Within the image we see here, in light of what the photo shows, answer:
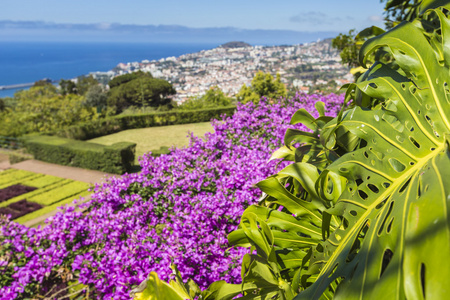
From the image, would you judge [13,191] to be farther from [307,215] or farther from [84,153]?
[307,215]

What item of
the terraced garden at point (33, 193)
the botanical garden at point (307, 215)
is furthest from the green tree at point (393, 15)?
the terraced garden at point (33, 193)

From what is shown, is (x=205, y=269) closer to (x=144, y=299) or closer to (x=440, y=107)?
(x=144, y=299)

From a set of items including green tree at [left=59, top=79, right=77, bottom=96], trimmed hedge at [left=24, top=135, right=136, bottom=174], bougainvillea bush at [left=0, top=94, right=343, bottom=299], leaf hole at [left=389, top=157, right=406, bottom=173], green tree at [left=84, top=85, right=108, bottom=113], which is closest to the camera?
leaf hole at [left=389, top=157, right=406, bottom=173]

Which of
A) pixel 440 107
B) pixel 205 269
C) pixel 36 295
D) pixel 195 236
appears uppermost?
pixel 440 107

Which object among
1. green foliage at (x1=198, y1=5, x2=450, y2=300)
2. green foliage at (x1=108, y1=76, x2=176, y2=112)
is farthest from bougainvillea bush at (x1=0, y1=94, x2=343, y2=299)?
green foliage at (x1=108, y1=76, x2=176, y2=112)

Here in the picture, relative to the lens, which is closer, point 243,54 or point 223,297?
point 223,297

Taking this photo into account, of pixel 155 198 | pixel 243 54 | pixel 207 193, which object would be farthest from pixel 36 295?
pixel 243 54

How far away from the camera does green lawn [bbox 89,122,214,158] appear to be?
56.8 feet

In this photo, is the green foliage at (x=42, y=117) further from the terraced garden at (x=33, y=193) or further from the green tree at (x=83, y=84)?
the green tree at (x=83, y=84)

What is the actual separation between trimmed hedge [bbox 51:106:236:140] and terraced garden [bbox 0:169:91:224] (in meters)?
6.14

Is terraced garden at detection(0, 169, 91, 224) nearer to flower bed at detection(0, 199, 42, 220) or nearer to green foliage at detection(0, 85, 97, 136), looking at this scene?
flower bed at detection(0, 199, 42, 220)

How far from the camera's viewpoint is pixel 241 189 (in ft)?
11.8

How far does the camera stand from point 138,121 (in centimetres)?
2205

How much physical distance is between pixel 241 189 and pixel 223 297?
2131 mm
